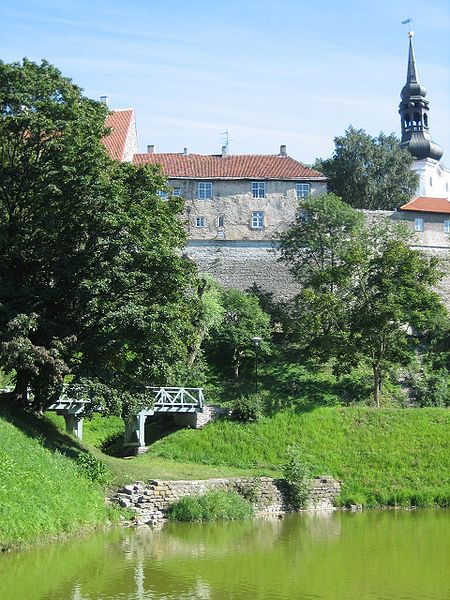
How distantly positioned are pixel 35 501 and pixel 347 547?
9.26m

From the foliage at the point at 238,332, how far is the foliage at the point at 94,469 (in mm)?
20074

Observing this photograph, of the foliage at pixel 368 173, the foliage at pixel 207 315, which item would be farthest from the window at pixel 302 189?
the foliage at pixel 207 315

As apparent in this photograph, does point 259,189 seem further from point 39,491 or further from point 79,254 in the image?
point 39,491

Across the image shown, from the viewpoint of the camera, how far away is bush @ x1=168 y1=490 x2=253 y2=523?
98.8 ft

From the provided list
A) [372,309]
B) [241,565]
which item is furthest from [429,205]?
[241,565]

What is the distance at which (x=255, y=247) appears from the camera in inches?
2581

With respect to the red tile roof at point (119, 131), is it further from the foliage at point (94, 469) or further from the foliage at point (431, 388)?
the foliage at point (94, 469)

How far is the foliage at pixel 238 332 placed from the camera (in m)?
50.7

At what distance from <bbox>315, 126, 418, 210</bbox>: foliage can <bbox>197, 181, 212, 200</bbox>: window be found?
642 inches

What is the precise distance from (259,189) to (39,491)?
149 feet

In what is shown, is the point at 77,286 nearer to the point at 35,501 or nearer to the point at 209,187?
the point at 35,501

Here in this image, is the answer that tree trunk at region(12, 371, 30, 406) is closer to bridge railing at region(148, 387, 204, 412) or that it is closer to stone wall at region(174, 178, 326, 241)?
bridge railing at region(148, 387, 204, 412)

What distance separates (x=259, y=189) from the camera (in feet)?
222

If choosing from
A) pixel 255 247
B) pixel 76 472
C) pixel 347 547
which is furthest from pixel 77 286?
pixel 255 247
